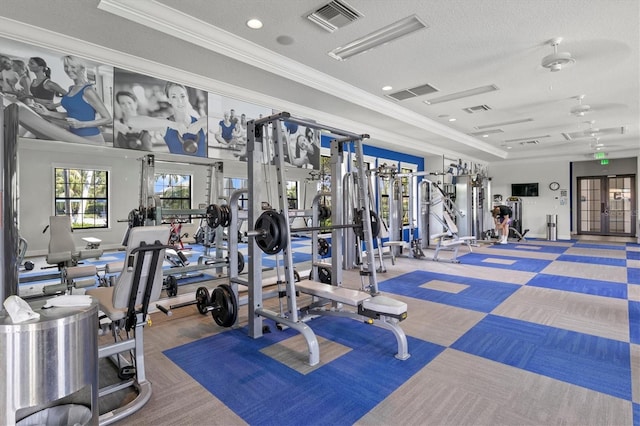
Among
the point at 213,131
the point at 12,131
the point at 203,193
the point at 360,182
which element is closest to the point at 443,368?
the point at 360,182

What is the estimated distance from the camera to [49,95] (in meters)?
3.62

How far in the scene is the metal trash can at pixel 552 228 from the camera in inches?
475

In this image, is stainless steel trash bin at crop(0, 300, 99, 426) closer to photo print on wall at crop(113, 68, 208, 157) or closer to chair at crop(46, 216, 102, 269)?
chair at crop(46, 216, 102, 269)

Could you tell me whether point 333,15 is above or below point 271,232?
above

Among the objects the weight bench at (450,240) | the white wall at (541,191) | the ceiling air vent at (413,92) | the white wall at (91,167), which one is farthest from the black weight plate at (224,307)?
the white wall at (541,191)

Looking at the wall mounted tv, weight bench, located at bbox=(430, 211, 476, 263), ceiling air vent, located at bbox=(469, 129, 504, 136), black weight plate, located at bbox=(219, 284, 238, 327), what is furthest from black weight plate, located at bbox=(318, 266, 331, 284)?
the wall mounted tv

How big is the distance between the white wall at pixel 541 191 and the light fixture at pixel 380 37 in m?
11.8

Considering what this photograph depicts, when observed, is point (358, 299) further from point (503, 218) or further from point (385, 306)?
point (503, 218)

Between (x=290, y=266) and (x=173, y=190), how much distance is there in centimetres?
262

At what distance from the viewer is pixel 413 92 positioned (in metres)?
5.91

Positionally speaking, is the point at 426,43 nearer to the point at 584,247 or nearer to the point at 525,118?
the point at 525,118

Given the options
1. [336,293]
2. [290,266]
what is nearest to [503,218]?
[336,293]

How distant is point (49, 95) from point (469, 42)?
4698mm

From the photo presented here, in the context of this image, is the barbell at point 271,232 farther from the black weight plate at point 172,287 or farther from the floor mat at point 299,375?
the black weight plate at point 172,287
